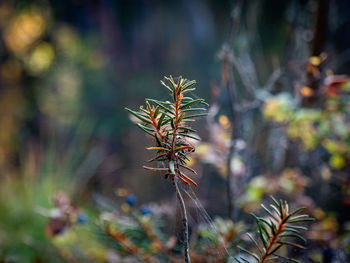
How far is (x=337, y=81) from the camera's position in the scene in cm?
82

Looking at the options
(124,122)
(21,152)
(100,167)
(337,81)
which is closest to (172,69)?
(124,122)

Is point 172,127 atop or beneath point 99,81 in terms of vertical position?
beneath

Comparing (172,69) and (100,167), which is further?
(172,69)

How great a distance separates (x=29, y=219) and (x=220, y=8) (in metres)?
2.36

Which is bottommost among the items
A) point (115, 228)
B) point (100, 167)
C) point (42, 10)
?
point (115, 228)

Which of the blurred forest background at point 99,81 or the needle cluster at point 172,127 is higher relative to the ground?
the blurred forest background at point 99,81

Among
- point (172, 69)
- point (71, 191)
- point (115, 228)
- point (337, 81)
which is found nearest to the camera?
point (115, 228)

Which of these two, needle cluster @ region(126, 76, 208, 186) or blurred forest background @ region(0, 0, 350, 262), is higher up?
blurred forest background @ region(0, 0, 350, 262)

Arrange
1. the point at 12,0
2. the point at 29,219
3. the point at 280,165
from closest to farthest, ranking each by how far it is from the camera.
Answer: the point at 280,165
the point at 29,219
the point at 12,0

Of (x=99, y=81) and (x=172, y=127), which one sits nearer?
(x=172, y=127)

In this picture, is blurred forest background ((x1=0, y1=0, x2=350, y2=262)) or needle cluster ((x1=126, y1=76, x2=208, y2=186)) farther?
blurred forest background ((x1=0, y1=0, x2=350, y2=262))

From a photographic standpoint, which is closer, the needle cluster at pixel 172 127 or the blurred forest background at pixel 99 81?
the needle cluster at pixel 172 127

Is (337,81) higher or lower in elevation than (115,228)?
higher

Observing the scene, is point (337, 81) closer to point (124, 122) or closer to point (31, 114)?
point (124, 122)
